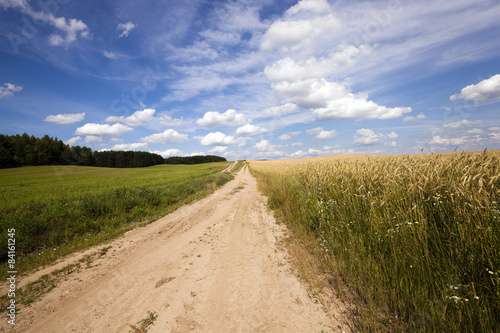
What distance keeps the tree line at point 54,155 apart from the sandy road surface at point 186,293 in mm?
81158

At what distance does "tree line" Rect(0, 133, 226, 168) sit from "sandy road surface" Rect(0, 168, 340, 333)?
8116 cm

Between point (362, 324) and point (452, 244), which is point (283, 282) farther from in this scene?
point (452, 244)

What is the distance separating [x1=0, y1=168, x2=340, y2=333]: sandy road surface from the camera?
3.04 m

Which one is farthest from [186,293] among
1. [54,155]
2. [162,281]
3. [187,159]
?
[187,159]

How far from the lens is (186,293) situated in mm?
3742

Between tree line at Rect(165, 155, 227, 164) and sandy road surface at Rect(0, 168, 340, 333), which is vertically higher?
tree line at Rect(165, 155, 227, 164)

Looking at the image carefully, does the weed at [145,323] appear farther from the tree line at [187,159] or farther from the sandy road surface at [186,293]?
the tree line at [187,159]

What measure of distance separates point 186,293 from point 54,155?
9754cm

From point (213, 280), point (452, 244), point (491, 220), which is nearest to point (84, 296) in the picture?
point (213, 280)

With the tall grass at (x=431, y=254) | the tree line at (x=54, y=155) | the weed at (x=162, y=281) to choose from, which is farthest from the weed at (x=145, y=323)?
the tree line at (x=54, y=155)

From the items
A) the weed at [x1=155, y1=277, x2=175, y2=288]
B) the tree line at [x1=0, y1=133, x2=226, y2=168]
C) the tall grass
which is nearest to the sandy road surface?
the weed at [x1=155, y1=277, x2=175, y2=288]

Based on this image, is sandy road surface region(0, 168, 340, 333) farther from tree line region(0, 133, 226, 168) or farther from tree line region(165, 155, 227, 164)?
tree line region(165, 155, 227, 164)

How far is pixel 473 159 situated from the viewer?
3.57 metres

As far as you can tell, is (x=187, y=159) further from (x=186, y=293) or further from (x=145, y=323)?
(x=145, y=323)
